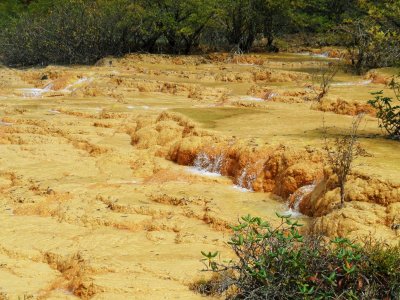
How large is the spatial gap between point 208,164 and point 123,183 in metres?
1.61

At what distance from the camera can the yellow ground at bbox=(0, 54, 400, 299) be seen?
5.79m

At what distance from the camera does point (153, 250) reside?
6.37 m

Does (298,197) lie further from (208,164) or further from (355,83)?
(355,83)

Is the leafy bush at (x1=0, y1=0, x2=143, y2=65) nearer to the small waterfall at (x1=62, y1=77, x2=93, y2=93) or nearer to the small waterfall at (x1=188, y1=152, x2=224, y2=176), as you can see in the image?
the small waterfall at (x1=62, y1=77, x2=93, y2=93)

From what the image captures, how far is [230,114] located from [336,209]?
6.00 m

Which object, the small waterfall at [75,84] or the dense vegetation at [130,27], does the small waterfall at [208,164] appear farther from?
the dense vegetation at [130,27]

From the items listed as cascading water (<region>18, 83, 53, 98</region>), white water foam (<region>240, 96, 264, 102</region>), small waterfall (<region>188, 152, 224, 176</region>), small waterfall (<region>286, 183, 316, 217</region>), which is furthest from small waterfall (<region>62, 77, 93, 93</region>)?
small waterfall (<region>286, 183, 316, 217</region>)

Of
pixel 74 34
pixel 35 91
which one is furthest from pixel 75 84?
pixel 74 34

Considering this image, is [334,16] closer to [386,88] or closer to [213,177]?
[386,88]

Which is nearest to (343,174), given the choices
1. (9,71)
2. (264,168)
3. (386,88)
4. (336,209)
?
(336,209)

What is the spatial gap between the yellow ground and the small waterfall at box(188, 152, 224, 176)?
321mm

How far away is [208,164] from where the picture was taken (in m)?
9.70

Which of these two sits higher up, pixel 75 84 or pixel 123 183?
pixel 75 84

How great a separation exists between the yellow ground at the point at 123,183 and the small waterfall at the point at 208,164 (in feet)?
1.05
